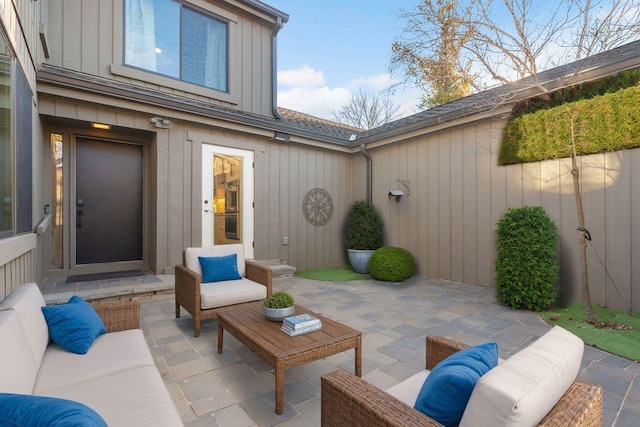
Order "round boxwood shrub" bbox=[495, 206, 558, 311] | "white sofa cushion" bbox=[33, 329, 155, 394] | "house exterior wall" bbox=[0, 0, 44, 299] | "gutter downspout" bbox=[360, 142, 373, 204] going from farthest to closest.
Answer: "gutter downspout" bbox=[360, 142, 373, 204], "round boxwood shrub" bbox=[495, 206, 558, 311], "house exterior wall" bbox=[0, 0, 44, 299], "white sofa cushion" bbox=[33, 329, 155, 394]

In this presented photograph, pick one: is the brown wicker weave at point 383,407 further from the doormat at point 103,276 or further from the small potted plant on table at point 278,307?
the doormat at point 103,276

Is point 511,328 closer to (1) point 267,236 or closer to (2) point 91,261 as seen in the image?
(1) point 267,236

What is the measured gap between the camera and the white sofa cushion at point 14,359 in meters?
1.19

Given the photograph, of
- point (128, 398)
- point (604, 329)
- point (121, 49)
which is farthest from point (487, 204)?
point (121, 49)

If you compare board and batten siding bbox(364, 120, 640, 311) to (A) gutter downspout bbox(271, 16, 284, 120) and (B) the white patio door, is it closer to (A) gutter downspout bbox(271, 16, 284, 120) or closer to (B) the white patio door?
(A) gutter downspout bbox(271, 16, 284, 120)

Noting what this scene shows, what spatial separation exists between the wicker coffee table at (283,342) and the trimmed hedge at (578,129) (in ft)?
12.9

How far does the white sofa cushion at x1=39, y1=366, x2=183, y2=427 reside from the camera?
125cm

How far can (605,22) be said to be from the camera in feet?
11.0

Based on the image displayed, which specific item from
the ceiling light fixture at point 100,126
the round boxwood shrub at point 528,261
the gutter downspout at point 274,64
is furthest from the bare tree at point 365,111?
the ceiling light fixture at point 100,126

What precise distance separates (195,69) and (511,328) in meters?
6.34

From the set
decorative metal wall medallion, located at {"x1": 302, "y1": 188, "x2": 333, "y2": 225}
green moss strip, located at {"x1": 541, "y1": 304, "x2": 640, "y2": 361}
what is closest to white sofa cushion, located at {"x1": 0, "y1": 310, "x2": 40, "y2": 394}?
green moss strip, located at {"x1": 541, "y1": 304, "x2": 640, "y2": 361}

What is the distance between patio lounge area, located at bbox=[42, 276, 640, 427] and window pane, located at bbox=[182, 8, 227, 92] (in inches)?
148

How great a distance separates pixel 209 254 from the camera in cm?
380

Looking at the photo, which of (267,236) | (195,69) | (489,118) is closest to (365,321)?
(267,236)
